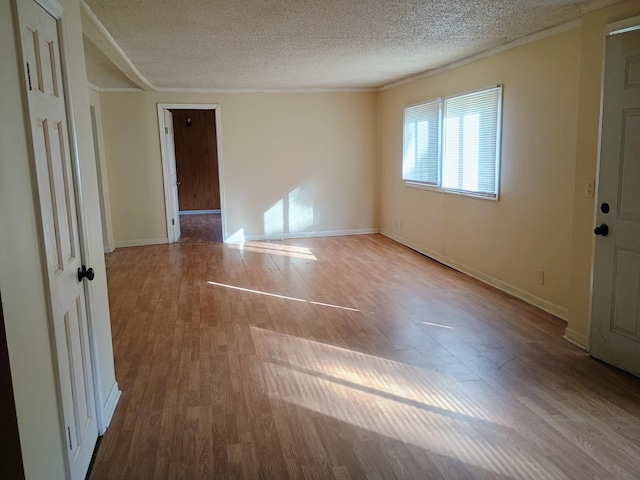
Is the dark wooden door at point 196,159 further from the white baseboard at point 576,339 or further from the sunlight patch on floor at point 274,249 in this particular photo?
the white baseboard at point 576,339

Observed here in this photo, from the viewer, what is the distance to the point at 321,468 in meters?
2.23

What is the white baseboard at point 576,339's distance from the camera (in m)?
3.45

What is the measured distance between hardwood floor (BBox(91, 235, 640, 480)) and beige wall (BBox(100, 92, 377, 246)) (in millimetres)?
2684

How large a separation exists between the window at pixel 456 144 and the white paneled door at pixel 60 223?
3992mm

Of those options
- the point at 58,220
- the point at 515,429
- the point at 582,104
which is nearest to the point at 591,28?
the point at 582,104

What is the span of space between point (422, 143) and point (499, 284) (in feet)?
7.98

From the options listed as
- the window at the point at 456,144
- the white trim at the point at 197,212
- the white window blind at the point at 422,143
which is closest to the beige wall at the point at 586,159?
the window at the point at 456,144

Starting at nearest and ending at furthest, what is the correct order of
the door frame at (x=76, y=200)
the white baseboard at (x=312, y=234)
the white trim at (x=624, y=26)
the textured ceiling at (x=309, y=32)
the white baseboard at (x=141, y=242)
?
1. the door frame at (x=76, y=200)
2. the white trim at (x=624, y=26)
3. the textured ceiling at (x=309, y=32)
4. the white baseboard at (x=141, y=242)
5. the white baseboard at (x=312, y=234)

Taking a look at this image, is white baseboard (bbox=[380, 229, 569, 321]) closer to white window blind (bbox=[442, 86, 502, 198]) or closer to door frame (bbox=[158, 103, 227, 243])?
white window blind (bbox=[442, 86, 502, 198])

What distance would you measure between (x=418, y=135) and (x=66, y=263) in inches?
213

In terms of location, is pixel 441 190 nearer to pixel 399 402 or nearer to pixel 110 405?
pixel 399 402

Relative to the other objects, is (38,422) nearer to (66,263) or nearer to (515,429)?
(66,263)

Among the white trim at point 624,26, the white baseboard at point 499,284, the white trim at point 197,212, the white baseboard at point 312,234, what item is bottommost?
the white baseboard at point 499,284

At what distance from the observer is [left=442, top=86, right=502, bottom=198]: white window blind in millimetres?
4898
